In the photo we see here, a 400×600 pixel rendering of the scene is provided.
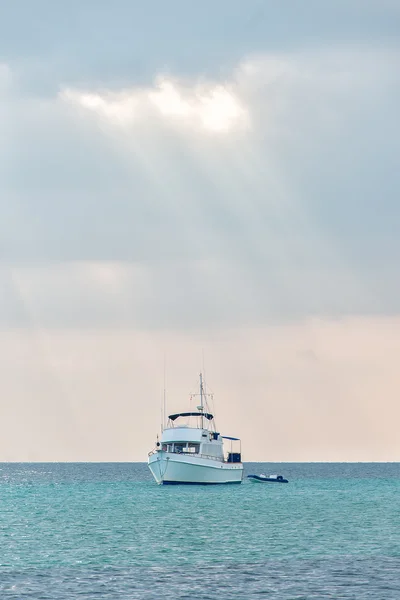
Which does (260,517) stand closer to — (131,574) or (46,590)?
(131,574)

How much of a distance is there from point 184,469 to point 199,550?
79.8 metres

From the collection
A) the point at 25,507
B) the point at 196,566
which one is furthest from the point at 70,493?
the point at 196,566

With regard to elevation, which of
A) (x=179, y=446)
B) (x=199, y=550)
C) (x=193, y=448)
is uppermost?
(x=179, y=446)

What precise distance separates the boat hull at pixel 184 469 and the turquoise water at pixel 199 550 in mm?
27609

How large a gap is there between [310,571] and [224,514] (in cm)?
4194

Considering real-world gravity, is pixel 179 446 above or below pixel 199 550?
above

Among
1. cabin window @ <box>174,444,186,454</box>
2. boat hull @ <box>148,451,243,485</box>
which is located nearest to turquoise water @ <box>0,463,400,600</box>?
boat hull @ <box>148,451,243,485</box>

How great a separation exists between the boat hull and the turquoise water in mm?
27609

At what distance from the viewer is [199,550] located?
62.9m

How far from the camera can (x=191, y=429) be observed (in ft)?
472

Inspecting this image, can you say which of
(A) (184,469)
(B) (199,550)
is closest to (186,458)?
(A) (184,469)

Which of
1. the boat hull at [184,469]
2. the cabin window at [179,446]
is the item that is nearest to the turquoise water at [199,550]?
the boat hull at [184,469]

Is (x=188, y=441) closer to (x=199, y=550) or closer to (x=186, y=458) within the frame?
(x=186, y=458)

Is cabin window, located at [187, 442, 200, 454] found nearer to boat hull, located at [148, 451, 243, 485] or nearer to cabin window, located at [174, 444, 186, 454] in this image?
cabin window, located at [174, 444, 186, 454]
